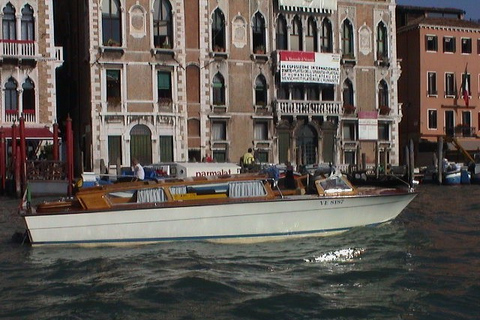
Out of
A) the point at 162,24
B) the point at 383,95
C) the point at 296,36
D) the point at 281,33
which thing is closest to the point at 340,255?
the point at 162,24

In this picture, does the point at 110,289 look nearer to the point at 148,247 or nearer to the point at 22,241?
the point at 148,247

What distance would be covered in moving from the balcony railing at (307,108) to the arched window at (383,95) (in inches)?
94.0

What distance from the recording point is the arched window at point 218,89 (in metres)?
28.6

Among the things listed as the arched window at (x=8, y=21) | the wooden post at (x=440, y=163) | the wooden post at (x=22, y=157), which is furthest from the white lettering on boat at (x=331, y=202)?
the wooden post at (x=440, y=163)

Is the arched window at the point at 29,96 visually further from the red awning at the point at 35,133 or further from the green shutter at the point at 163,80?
the green shutter at the point at 163,80

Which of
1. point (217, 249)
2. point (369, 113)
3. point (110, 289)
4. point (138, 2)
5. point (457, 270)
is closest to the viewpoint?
point (110, 289)

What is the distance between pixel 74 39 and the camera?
94.2 ft

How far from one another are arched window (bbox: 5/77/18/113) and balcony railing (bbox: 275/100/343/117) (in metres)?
10.1

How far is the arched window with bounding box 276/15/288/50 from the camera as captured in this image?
29734 millimetres

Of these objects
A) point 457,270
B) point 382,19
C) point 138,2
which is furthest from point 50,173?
point 382,19

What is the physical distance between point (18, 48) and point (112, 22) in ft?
11.6

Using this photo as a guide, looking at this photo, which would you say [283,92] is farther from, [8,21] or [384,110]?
[8,21]

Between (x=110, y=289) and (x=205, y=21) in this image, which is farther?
(x=205, y=21)

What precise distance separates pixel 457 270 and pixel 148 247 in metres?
4.46
